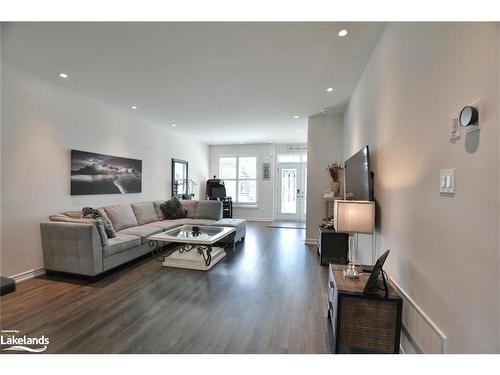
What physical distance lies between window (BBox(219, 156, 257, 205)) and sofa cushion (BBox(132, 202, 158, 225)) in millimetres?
3825

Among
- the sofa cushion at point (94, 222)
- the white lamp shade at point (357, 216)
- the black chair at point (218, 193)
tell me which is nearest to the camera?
the white lamp shade at point (357, 216)

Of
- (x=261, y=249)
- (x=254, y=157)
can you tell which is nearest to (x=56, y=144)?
(x=261, y=249)

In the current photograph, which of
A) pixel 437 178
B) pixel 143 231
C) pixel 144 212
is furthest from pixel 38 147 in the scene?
pixel 437 178

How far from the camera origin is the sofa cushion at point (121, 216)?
159 inches

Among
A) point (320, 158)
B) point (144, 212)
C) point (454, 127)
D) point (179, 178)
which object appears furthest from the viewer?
point (179, 178)

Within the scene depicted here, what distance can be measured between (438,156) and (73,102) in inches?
184

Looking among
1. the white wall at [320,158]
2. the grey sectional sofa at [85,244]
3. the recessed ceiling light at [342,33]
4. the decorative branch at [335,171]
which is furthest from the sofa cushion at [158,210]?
the recessed ceiling light at [342,33]

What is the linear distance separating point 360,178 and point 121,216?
395cm

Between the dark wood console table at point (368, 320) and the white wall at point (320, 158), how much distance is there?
351 centimetres

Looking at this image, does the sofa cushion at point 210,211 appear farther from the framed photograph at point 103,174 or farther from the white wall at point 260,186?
the white wall at point 260,186

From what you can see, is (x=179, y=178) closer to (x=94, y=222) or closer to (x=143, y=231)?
(x=143, y=231)

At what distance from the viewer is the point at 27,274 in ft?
10.1
